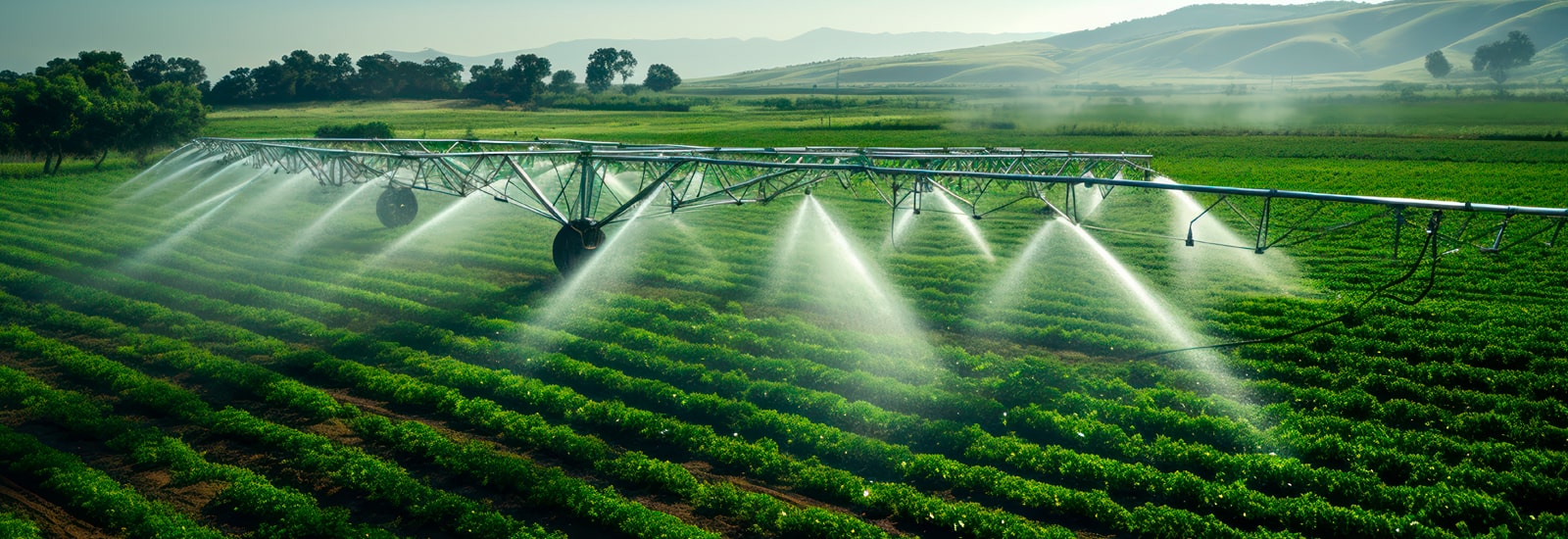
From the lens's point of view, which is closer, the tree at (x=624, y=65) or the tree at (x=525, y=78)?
the tree at (x=525, y=78)

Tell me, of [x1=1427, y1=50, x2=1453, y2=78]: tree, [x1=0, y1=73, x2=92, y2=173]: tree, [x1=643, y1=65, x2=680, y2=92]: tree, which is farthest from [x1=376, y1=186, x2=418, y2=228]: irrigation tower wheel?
[x1=643, y1=65, x2=680, y2=92]: tree

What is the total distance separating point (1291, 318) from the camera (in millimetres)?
16109

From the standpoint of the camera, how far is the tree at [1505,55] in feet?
358

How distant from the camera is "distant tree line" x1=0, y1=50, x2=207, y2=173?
43.8 m

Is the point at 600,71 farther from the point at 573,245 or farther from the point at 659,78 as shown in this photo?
the point at 573,245

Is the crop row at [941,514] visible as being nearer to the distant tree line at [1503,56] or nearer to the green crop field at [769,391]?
the green crop field at [769,391]

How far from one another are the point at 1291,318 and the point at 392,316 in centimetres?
1745

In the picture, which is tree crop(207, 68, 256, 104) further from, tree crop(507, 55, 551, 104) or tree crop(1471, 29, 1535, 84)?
tree crop(1471, 29, 1535, 84)

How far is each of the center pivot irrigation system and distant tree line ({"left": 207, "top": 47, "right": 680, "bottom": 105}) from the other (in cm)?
8937

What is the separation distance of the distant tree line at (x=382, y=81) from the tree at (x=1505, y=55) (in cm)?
13365

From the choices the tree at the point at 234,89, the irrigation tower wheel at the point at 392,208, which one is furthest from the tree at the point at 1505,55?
the tree at the point at 234,89

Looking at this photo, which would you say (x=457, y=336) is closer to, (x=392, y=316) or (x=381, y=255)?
(x=392, y=316)

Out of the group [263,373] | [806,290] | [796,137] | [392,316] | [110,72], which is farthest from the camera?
[796,137]

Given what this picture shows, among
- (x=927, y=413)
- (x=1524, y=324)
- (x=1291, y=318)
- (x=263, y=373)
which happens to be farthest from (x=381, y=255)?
(x=1524, y=324)
